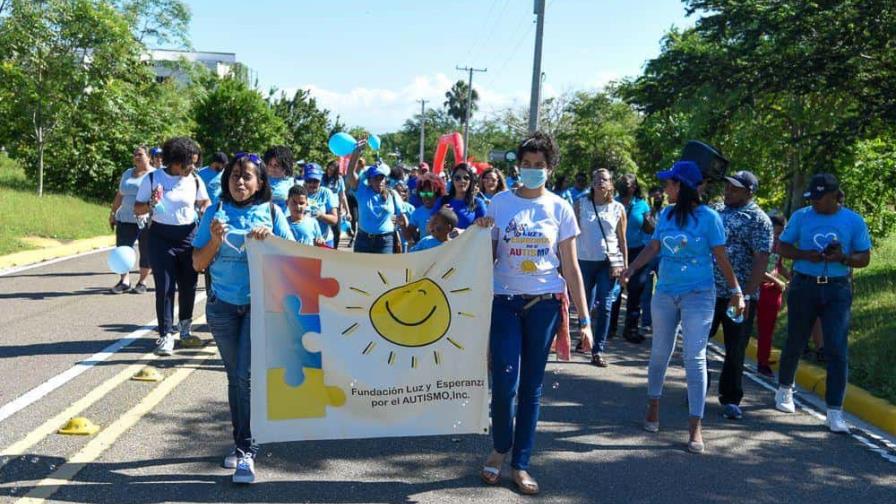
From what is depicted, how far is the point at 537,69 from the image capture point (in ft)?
72.4

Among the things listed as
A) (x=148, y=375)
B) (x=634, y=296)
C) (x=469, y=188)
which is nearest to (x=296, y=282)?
(x=148, y=375)

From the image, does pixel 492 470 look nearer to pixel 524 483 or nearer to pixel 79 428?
pixel 524 483

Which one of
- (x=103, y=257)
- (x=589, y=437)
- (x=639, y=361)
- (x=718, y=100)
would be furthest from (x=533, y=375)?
(x=103, y=257)

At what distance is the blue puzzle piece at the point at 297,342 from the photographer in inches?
198

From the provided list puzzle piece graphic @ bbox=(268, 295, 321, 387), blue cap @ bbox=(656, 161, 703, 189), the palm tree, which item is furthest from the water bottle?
the palm tree

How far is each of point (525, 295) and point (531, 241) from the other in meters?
0.29

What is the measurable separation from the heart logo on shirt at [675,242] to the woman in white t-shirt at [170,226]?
4207 millimetres

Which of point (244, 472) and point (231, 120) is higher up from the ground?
point (231, 120)

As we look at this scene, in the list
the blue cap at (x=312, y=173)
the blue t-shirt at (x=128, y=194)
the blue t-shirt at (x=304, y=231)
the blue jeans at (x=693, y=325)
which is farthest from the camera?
the blue t-shirt at (x=128, y=194)

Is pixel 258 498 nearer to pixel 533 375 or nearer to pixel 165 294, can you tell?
pixel 533 375

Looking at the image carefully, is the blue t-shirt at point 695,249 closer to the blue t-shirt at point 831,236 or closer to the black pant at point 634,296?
the blue t-shirt at point 831,236

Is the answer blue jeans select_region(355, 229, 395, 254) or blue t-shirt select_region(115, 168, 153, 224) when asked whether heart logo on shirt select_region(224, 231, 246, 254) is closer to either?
blue jeans select_region(355, 229, 395, 254)

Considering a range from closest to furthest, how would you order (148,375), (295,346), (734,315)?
(295,346)
(734,315)
(148,375)

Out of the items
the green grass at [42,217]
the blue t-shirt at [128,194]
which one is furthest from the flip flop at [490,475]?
the green grass at [42,217]
